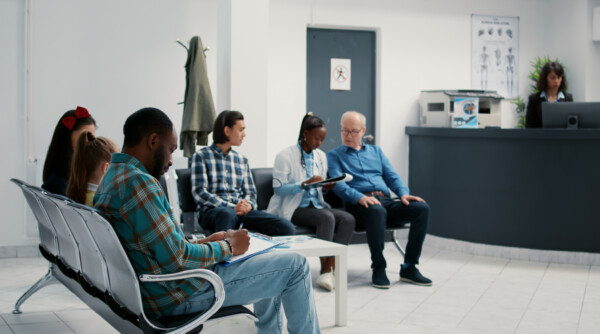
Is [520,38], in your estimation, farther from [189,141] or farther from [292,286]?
[292,286]

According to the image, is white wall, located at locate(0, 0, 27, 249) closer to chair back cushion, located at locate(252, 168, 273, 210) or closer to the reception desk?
chair back cushion, located at locate(252, 168, 273, 210)

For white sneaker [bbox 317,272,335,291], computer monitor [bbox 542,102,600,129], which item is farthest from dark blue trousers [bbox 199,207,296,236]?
computer monitor [bbox 542,102,600,129]

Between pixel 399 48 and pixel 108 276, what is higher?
pixel 399 48

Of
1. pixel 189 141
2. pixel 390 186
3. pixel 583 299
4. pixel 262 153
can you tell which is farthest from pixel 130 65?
pixel 583 299

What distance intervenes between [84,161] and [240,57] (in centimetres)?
207

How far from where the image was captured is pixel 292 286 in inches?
105

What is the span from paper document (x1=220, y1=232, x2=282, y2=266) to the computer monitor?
3.33 metres

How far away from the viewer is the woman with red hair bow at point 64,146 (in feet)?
12.4

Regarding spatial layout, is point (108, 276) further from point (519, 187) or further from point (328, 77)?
point (328, 77)

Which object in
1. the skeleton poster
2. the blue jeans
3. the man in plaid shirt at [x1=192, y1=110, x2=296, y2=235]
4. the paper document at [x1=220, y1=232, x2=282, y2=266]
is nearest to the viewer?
the blue jeans

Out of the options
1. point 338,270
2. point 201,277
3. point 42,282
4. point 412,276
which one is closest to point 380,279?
point 412,276

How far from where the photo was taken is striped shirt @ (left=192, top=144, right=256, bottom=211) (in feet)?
14.2

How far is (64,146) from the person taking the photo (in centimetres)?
384

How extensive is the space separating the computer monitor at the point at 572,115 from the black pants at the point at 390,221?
1.52 metres
